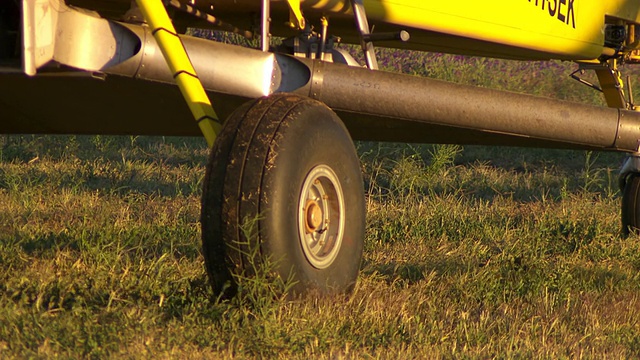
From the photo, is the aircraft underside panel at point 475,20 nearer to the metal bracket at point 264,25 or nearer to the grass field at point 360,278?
the metal bracket at point 264,25

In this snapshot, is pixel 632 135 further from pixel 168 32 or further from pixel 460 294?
pixel 168 32

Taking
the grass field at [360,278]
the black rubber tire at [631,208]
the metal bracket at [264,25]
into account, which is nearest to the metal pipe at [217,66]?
the metal bracket at [264,25]

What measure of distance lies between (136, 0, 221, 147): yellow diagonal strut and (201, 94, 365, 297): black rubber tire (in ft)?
0.34

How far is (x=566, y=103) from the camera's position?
4.84m

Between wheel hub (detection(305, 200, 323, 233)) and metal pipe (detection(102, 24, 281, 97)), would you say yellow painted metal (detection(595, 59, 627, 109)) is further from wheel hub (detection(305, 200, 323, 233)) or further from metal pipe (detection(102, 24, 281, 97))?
wheel hub (detection(305, 200, 323, 233))

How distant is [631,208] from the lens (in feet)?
19.5

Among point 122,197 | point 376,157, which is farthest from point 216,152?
point 376,157

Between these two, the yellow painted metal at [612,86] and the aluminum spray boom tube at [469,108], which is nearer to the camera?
the aluminum spray boom tube at [469,108]

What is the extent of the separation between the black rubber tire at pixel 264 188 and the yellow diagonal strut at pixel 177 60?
104 mm

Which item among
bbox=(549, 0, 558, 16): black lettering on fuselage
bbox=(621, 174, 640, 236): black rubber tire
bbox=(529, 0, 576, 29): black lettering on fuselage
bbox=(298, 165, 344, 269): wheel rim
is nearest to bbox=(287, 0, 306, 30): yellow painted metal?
bbox=(298, 165, 344, 269): wheel rim

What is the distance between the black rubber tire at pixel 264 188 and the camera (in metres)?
3.39

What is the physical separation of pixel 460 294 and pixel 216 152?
45.2 inches

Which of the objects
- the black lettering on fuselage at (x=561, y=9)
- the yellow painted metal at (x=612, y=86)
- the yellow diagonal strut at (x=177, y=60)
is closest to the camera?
the yellow diagonal strut at (x=177, y=60)

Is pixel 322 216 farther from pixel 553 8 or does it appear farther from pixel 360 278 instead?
pixel 553 8
